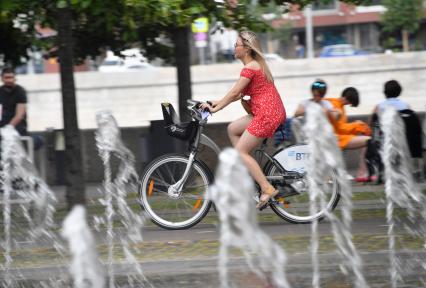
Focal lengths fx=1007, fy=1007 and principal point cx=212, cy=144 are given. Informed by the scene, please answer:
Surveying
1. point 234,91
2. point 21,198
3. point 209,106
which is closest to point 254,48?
point 234,91

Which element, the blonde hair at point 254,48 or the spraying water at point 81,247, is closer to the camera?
the spraying water at point 81,247

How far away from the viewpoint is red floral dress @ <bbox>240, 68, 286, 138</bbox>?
9.02 meters

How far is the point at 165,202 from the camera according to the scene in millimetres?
9414

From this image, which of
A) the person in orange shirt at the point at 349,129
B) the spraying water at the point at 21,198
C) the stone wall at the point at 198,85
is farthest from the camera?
the stone wall at the point at 198,85

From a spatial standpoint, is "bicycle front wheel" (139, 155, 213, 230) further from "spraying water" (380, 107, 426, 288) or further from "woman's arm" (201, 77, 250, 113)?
"spraying water" (380, 107, 426, 288)

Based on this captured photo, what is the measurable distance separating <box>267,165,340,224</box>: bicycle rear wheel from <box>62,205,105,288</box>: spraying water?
4.66 m

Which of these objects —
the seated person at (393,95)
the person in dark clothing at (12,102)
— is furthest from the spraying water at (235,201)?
the person in dark clothing at (12,102)

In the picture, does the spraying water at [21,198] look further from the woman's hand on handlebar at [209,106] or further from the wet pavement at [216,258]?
the woman's hand on handlebar at [209,106]

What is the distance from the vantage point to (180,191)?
9.32 metres

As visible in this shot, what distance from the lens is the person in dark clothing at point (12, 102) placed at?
13203mm

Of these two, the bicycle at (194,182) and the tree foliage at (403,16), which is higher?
the tree foliage at (403,16)

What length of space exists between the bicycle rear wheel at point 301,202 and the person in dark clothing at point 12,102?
4918mm

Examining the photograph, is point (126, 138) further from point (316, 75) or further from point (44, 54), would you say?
point (316, 75)

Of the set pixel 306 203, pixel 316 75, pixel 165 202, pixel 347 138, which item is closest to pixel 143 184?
pixel 165 202
